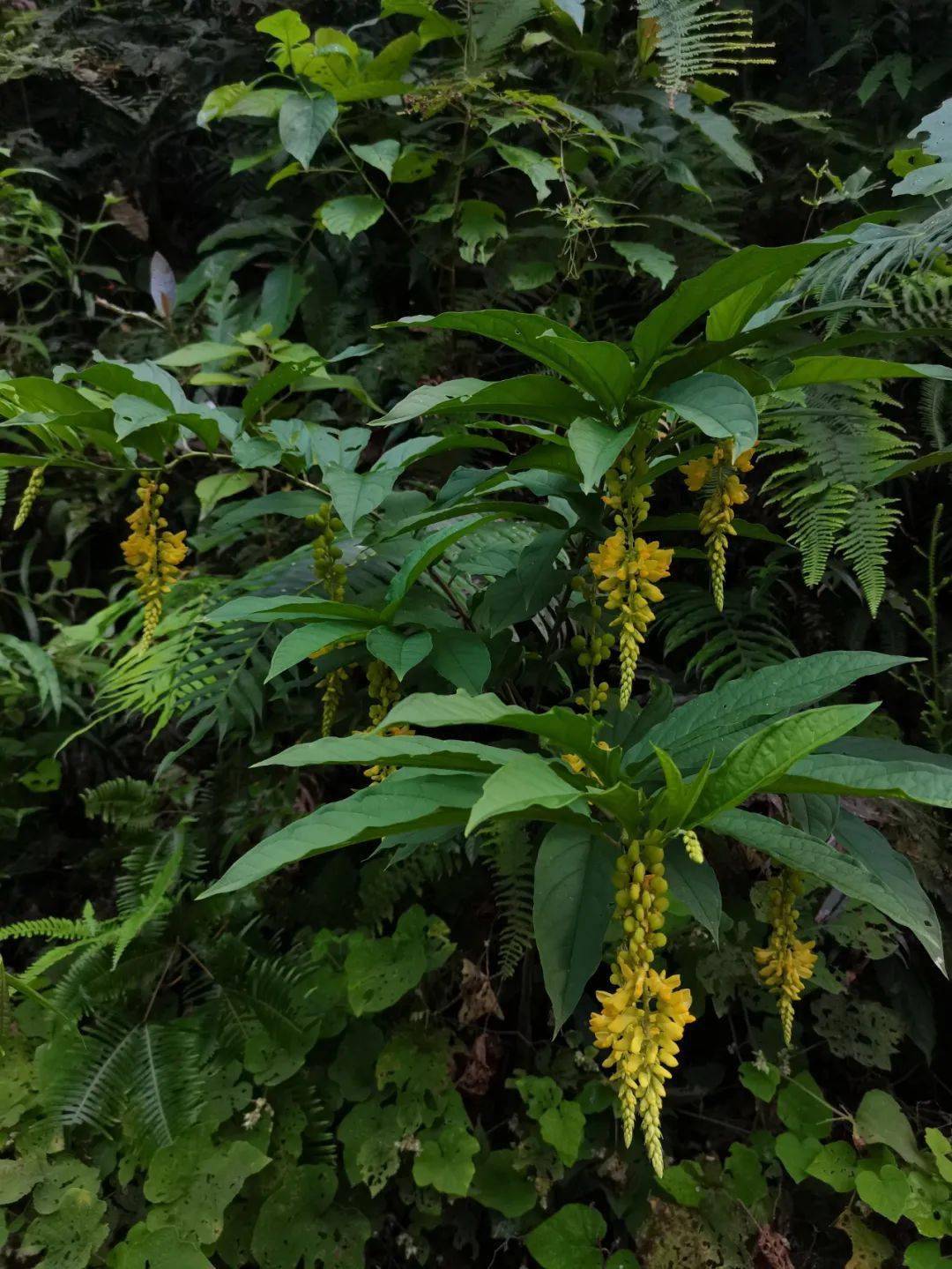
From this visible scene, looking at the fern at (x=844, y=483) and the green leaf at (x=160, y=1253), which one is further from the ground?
the fern at (x=844, y=483)

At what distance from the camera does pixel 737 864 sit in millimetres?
1400

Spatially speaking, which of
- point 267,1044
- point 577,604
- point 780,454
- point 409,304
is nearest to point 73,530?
point 409,304

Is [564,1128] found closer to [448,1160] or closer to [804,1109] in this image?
[448,1160]

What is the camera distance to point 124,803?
183 cm

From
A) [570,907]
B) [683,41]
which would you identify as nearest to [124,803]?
[570,907]

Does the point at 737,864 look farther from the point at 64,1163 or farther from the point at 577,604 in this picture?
the point at 64,1163

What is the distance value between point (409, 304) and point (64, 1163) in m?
1.97

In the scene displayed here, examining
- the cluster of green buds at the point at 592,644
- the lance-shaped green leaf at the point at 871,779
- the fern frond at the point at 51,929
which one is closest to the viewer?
the lance-shaped green leaf at the point at 871,779

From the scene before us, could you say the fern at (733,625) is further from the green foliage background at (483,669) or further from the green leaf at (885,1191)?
the green leaf at (885,1191)

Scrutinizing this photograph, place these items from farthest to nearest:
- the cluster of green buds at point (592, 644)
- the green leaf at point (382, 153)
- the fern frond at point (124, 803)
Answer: the fern frond at point (124, 803) < the green leaf at point (382, 153) < the cluster of green buds at point (592, 644)

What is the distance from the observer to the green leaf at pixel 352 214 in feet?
5.69

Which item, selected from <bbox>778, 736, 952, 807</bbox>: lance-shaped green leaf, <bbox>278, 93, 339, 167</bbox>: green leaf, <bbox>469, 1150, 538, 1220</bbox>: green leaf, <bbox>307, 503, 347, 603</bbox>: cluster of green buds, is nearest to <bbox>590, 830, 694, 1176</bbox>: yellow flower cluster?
<bbox>778, 736, 952, 807</bbox>: lance-shaped green leaf

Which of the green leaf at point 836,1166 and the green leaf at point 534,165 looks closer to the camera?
the green leaf at point 836,1166

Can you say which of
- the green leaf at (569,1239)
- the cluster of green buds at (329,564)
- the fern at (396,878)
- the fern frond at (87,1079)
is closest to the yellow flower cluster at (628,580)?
the cluster of green buds at (329,564)
